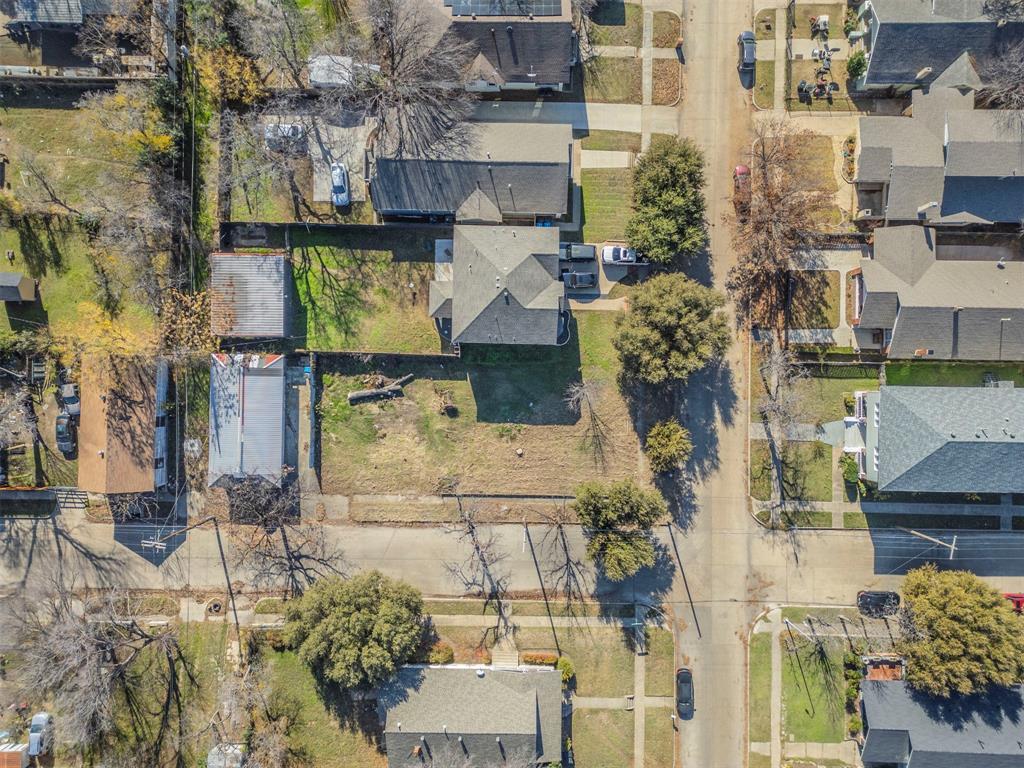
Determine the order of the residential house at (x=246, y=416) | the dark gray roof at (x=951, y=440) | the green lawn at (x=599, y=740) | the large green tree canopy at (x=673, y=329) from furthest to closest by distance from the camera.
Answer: the green lawn at (x=599, y=740) → the residential house at (x=246, y=416) → the large green tree canopy at (x=673, y=329) → the dark gray roof at (x=951, y=440)

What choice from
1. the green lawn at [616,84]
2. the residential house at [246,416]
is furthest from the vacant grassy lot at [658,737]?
the green lawn at [616,84]

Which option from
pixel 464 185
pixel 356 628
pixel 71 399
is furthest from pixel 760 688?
pixel 71 399

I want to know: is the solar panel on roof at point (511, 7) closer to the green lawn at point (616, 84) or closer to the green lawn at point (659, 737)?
the green lawn at point (616, 84)

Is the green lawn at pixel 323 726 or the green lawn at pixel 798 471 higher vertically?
the green lawn at pixel 798 471

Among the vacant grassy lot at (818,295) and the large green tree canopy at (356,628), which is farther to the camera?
the vacant grassy lot at (818,295)

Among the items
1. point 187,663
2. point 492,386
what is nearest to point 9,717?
point 187,663

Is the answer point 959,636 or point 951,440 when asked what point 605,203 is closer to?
point 951,440

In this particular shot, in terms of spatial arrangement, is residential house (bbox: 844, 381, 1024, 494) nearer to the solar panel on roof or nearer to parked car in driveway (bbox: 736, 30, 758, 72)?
parked car in driveway (bbox: 736, 30, 758, 72)

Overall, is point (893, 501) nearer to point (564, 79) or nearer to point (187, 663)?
point (564, 79)
